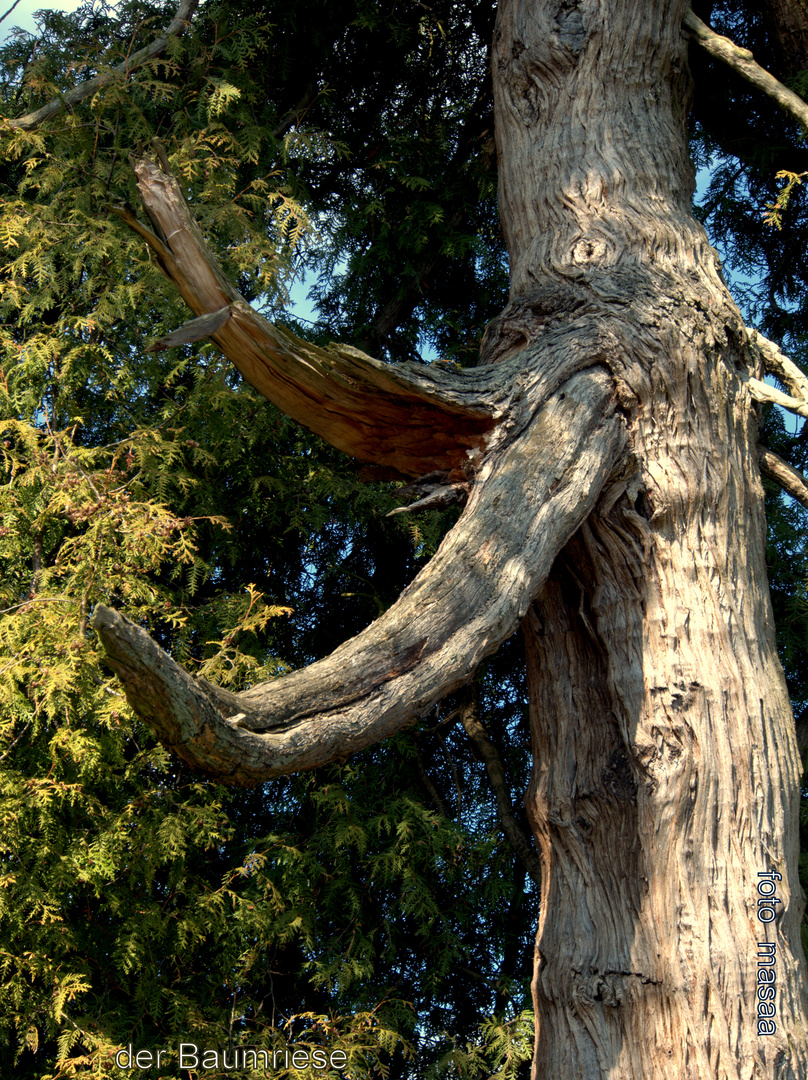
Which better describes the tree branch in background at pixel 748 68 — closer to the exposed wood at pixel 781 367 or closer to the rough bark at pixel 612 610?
the rough bark at pixel 612 610

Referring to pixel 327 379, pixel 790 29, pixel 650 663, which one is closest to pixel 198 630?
pixel 327 379

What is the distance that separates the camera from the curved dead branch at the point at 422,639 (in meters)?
1.65

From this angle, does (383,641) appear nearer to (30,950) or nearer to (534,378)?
(534,378)

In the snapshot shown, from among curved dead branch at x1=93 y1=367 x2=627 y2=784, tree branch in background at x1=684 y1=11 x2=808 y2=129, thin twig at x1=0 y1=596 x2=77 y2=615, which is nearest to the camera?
curved dead branch at x1=93 y1=367 x2=627 y2=784

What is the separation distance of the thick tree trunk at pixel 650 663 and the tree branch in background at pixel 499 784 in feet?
3.08

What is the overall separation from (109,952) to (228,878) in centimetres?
44

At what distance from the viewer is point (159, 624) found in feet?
11.4

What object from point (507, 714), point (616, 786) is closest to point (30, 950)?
point (616, 786)

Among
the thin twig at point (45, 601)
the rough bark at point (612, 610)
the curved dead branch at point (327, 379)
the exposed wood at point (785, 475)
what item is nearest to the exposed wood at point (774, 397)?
the rough bark at point (612, 610)

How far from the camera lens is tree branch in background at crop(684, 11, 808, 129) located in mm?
3375

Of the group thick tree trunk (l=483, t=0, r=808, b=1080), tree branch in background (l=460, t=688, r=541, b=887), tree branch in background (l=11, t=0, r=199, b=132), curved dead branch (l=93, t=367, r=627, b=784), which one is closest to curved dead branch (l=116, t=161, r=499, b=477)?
curved dead branch (l=93, t=367, r=627, b=784)

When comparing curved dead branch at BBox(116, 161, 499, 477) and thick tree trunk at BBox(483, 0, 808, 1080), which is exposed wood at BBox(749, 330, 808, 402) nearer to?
thick tree trunk at BBox(483, 0, 808, 1080)

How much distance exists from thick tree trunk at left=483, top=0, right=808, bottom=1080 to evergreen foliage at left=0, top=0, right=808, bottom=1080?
88cm

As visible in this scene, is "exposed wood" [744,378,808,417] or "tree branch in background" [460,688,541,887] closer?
"exposed wood" [744,378,808,417]
